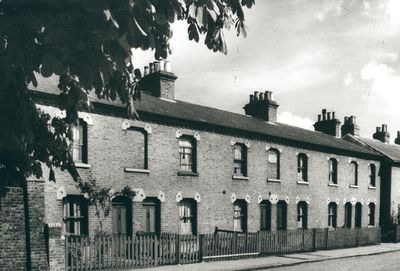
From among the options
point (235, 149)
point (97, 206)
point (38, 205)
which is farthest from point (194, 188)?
point (38, 205)

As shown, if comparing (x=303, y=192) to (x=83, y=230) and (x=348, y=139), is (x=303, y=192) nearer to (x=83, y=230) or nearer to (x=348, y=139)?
(x=348, y=139)

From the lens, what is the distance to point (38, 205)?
12906 mm

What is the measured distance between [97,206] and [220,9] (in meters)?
13.1

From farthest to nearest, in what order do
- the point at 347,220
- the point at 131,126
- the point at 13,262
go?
1. the point at 347,220
2. the point at 131,126
3. the point at 13,262

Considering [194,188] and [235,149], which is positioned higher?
[235,149]

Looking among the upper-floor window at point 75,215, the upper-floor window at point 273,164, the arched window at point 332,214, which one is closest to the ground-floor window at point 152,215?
the upper-floor window at point 75,215

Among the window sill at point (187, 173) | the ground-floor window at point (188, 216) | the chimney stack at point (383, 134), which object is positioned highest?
the chimney stack at point (383, 134)

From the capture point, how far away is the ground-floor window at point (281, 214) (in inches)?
996

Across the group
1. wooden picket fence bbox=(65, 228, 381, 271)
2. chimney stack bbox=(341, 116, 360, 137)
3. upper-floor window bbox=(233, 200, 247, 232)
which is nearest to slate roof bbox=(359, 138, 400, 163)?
chimney stack bbox=(341, 116, 360, 137)

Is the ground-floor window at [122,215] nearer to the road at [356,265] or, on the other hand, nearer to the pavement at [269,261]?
the pavement at [269,261]

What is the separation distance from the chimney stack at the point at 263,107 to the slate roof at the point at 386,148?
11.3m

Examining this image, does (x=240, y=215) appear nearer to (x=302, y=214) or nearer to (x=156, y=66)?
(x=302, y=214)

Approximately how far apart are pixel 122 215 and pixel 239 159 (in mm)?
7831

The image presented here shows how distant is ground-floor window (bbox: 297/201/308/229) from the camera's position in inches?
1054
